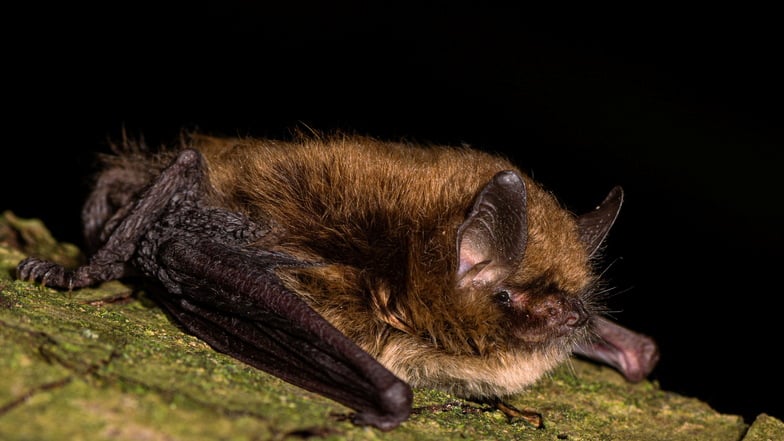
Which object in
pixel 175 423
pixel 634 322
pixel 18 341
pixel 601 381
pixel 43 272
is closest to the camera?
pixel 175 423

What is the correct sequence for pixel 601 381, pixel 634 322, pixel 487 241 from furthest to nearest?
pixel 634 322 < pixel 601 381 < pixel 487 241

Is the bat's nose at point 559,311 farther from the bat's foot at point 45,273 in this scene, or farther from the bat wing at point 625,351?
the bat's foot at point 45,273

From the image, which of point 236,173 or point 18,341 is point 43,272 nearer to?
point 236,173

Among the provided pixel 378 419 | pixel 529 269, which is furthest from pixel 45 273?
pixel 529 269

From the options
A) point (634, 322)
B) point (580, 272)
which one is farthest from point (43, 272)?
point (634, 322)

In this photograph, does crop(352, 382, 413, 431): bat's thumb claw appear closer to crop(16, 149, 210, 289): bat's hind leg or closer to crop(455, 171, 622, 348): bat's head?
crop(455, 171, 622, 348): bat's head

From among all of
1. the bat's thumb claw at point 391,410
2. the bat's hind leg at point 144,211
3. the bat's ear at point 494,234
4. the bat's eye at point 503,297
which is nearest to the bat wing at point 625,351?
the bat's eye at point 503,297

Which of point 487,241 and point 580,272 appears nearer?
point 487,241

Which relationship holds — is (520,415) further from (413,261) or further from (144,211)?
(144,211)
